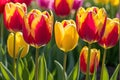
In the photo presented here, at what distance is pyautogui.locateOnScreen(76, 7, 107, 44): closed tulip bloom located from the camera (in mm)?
1965

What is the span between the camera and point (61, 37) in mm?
2021

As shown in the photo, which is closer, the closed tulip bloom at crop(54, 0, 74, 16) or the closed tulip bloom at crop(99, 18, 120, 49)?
the closed tulip bloom at crop(99, 18, 120, 49)

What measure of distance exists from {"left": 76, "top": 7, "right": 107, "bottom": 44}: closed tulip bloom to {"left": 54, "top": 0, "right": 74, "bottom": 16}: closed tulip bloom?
2.96 feet

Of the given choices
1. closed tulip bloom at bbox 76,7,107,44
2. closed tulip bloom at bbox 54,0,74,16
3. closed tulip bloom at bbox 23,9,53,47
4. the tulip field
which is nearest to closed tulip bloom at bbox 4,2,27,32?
the tulip field

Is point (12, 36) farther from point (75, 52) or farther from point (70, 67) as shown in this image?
point (75, 52)

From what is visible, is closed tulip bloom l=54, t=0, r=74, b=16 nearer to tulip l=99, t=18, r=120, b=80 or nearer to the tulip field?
the tulip field

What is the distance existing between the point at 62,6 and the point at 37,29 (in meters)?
1.04

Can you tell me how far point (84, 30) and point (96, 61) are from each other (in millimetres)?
352

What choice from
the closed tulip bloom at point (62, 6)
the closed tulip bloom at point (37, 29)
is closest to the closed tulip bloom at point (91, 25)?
the closed tulip bloom at point (37, 29)

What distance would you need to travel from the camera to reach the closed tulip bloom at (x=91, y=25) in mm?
1965

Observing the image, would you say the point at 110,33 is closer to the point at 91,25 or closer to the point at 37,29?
the point at 91,25

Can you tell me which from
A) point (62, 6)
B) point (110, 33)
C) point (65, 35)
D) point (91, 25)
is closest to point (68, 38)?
point (65, 35)

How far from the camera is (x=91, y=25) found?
1974 millimetres

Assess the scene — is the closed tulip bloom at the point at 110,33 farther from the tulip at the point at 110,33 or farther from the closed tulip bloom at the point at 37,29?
the closed tulip bloom at the point at 37,29
